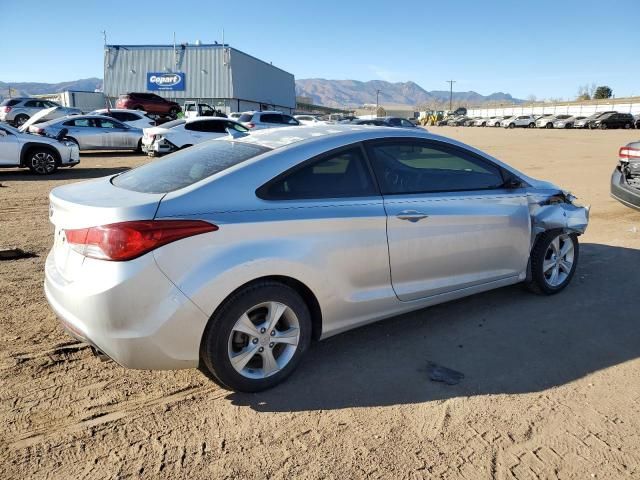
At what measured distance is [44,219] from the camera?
769 cm

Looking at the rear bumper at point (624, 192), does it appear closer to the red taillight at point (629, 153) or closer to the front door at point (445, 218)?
the red taillight at point (629, 153)

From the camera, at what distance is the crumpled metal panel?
14.9 ft

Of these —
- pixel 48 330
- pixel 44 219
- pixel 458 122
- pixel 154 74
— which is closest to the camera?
pixel 48 330

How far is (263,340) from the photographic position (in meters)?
3.10

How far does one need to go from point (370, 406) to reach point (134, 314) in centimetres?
144

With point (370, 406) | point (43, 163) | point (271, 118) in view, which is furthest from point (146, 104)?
point (370, 406)

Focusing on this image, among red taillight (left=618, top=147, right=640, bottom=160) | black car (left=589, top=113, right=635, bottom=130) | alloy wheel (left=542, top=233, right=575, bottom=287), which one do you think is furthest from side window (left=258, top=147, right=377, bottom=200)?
black car (left=589, top=113, right=635, bottom=130)

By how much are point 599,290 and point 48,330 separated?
484 cm

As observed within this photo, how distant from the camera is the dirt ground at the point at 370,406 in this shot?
2.55 meters

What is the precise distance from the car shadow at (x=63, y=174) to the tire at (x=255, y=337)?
33.4 feet

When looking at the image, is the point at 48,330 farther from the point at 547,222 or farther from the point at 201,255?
the point at 547,222

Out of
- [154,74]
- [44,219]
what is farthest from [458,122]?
[44,219]

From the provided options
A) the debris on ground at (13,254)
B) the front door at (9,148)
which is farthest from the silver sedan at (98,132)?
the debris on ground at (13,254)

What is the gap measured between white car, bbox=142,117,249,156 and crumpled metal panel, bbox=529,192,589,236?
1251 cm
